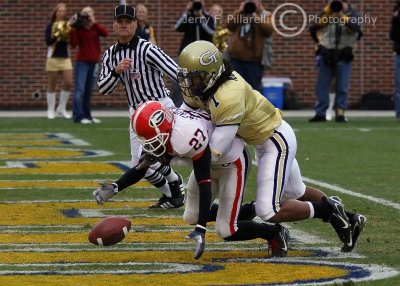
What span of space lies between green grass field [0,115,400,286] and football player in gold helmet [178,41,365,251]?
24 cm

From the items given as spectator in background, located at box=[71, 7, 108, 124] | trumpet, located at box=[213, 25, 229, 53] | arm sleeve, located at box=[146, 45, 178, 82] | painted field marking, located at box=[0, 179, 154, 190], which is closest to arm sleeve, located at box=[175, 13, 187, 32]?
trumpet, located at box=[213, 25, 229, 53]

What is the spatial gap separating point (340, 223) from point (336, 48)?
36.7 feet

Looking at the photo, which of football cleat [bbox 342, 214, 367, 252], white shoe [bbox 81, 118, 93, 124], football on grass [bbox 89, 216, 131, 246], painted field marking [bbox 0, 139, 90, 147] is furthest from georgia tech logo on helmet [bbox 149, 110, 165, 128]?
Answer: white shoe [bbox 81, 118, 93, 124]

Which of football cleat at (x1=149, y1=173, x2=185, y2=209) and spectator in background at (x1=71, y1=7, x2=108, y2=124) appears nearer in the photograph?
football cleat at (x1=149, y1=173, x2=185, y2=209)

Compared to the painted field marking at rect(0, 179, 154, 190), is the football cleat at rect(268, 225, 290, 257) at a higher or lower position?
higher

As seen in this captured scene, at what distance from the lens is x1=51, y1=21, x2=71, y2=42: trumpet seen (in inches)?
749

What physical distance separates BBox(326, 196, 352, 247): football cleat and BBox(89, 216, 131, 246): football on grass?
48.1 inches

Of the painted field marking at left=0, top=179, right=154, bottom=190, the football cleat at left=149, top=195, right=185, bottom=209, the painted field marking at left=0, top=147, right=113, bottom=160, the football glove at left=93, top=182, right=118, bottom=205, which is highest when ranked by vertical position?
the football glove at left=93, top=182, right=118, bottom=205

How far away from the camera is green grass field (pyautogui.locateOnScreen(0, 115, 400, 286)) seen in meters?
6.27

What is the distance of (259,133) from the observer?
6.99 meters

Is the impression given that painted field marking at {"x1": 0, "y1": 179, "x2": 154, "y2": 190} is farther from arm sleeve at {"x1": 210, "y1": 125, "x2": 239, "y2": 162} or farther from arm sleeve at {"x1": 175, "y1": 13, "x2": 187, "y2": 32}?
arm sleeve at {"x1": 175, "y1": 13, "x2": 187, "y2": 32}

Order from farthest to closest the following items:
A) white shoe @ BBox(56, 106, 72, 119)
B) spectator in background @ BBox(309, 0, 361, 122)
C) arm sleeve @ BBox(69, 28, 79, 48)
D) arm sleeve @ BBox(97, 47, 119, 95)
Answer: white shoe @ BBox(56, 106, 72, 119), arm sleeve @ BBox(69, 28, 79, 48), spectator in background @ BBox(309, 0, 361, 122), arm sleeve @ BBox(97, 47, 119, 95)

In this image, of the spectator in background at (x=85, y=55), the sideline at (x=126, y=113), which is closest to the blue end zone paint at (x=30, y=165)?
the spectator in background at (x=85, y=55)

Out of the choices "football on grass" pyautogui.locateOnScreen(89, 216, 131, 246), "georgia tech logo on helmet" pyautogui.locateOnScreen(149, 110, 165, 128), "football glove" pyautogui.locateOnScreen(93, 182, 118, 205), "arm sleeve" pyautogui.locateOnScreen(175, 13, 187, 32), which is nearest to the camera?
"georgia tech logo on helmet" pyautogui.locateOnScreen(149, 110, 165, 128)
